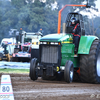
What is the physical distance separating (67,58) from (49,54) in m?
0.67

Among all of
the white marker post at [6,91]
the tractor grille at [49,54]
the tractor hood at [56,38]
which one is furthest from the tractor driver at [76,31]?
the white marker post at [6,91]

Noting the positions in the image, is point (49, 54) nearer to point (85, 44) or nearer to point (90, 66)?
point (85, 44)

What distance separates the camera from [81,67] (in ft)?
33.0

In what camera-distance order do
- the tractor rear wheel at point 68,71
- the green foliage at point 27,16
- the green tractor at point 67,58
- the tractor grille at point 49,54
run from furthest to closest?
the green foliage at point 27,16
the tractor grille at point 49,54
the green tractor at point 67,58
the tractor rear wheel at point 68,71

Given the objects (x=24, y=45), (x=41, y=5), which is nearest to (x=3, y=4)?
(x=41, y=5)

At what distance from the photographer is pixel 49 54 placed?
9.95 meters

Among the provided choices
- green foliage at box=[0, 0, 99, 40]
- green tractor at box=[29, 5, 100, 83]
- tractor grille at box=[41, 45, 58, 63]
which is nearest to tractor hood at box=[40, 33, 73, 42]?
green tractor at box=[29, 5, 100, 83]

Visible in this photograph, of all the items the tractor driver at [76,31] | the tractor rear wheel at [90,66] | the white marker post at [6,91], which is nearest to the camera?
the white marker post at [6,91]

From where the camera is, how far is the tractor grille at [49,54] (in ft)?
32.4

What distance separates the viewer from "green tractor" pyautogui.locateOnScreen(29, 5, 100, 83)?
9.72m

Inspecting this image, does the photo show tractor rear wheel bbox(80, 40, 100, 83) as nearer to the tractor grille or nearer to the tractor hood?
the tractor hood

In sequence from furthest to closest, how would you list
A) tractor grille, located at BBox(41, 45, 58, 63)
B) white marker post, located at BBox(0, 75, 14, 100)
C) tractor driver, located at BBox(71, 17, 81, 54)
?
tractor driver, located at BBox(71, 17, 81, 54)
tractor grille, located at BBox(41, 45, 58, 63)
white marker post, located at BBox(0, 75, 14, 100)

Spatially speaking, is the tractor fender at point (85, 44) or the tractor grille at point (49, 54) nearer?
the tractor grille at point (49, 54)

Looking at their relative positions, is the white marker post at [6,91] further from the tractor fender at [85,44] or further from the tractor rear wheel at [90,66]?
the tractor fender at [85,44]
